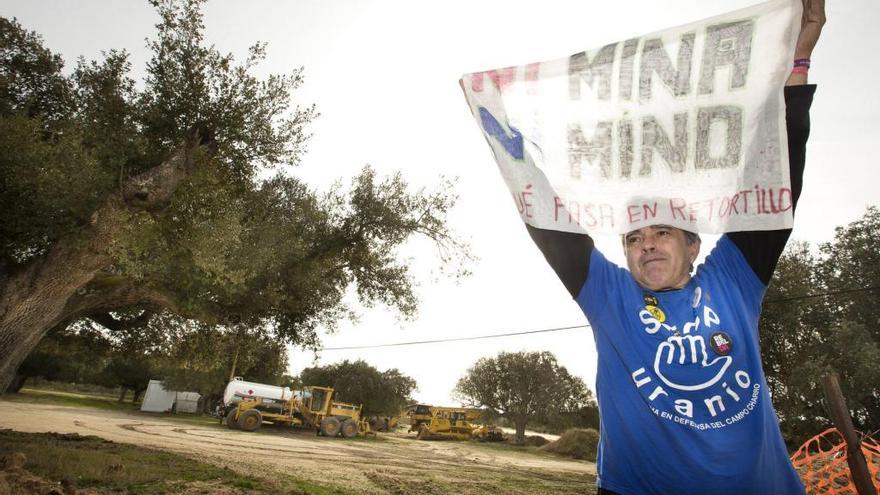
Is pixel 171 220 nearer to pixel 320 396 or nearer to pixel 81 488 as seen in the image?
pixel 81 488

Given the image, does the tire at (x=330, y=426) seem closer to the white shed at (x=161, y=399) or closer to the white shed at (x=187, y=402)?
the white shed at (x=161, y=399)

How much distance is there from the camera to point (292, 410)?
27.6 meters

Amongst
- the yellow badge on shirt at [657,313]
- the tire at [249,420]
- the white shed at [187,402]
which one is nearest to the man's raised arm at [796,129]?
the yellow badge on shirt at [657,313]

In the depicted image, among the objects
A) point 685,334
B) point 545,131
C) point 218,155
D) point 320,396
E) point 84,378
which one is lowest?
point 84,378

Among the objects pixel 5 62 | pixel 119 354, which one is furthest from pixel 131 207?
pixel 119 354

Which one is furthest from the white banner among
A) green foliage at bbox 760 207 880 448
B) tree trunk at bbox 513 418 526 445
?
tree trunk at bbox 513 418 526 445

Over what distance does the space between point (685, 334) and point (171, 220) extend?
12.2m

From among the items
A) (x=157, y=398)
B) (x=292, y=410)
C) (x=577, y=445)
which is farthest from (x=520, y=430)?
(x=157, y=398)

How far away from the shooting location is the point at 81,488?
240 inches

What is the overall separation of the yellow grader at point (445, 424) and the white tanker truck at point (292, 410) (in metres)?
7.01

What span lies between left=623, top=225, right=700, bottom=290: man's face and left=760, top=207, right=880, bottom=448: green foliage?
2448 cm

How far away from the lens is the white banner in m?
2.01

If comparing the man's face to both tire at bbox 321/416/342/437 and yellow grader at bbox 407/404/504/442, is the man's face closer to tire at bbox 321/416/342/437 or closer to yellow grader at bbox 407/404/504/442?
tire at bbox 321/416/342/437

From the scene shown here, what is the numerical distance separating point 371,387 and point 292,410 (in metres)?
20.1
